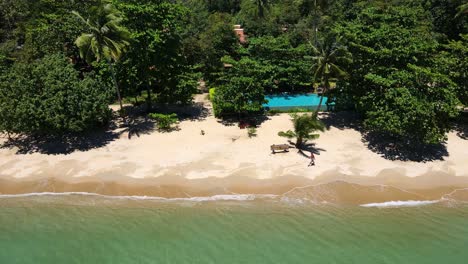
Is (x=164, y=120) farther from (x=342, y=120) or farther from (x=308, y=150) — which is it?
(x=342, y=120)

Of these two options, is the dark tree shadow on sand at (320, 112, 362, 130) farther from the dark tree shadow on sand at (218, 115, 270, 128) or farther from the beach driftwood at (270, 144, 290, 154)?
the beach driftwood at (270, 144, 290, 154)

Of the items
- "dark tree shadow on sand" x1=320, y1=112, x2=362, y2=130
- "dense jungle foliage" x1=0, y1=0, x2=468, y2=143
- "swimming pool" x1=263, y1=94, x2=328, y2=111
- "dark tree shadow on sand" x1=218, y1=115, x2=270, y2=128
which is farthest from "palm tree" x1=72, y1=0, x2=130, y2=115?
"dark tree shadow on sand" x1=320, y1=112, x2=362, y2=130

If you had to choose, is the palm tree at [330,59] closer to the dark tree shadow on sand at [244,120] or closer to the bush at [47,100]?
the dark tree shadow on sand at [244,120]

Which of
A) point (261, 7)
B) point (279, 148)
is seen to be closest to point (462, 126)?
point (279, 148)

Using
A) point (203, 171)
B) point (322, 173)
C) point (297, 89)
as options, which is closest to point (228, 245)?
point (203, 171)

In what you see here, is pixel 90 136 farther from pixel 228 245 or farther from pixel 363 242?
pixel 363 242

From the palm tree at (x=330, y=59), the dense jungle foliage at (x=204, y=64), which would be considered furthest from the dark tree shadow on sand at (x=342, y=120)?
the palm tree at (x=330, y=59)
